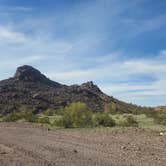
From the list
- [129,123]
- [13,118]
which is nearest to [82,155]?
[129,123]

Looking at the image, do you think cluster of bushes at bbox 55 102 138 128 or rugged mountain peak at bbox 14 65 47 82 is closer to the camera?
cluster of bushes at bbox 55 102 138 128

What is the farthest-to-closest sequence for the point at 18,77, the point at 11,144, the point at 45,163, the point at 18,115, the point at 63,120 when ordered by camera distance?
the point at 18,77
the point at 18,115
the point at 63,120
the point at 11,144
the point at 45,163

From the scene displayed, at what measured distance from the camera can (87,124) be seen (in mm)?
53469

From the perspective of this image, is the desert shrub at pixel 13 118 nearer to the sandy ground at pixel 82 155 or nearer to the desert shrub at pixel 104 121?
the desert shrub at pixel 104 121

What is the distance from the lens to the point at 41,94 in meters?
104

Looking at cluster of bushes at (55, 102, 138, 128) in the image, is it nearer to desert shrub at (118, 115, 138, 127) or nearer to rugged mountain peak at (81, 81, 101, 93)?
desert shrub at (118, 115, 138, 127)

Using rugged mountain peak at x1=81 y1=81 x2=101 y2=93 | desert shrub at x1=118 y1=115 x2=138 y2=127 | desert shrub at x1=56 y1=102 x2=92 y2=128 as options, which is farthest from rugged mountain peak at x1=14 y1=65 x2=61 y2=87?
desert shrub at x1=118 y1=115 x2=138 y2=127

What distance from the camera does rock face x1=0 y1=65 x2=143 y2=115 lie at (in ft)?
324

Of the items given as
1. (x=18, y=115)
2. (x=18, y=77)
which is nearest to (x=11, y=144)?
(x=18, y=115)

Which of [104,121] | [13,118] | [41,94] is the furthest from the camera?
[41,94]

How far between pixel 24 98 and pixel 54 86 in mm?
18912

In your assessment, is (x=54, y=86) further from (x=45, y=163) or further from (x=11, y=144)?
(x=45, y=163)

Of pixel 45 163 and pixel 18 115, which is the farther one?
pixel 18 115

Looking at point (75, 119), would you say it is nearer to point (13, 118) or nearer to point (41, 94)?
point (13, 118)
